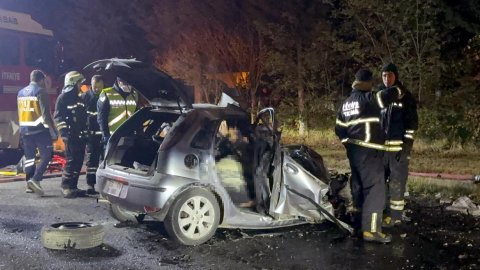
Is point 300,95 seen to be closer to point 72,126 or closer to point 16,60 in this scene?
point 16,60

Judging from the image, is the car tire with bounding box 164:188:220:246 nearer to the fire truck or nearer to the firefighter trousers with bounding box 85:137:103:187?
the firefighter trousers with bounding box 85:137:103:187

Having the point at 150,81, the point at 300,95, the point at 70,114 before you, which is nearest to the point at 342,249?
the point at 150,81

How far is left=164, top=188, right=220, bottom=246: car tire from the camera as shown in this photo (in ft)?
18.8

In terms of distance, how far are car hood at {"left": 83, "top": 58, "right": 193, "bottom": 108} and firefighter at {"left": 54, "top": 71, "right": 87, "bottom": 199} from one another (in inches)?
86.2


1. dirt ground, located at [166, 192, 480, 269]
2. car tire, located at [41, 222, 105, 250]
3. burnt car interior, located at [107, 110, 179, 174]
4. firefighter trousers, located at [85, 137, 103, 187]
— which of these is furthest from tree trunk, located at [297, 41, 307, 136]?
car tire, located at [41, 222, 105, 250]

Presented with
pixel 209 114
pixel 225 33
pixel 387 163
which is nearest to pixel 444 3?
pixel 225 33

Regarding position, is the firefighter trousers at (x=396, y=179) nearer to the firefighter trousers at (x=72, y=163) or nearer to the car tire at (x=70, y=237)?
the car tire at (x=70, y=237)

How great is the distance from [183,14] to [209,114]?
1684cm

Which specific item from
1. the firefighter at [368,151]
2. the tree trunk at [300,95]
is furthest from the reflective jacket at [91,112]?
the tree trunk at [300,95]

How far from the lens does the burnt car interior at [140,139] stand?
21.6ft

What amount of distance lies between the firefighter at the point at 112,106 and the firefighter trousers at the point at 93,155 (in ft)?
1.03

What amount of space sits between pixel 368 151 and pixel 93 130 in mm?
4698

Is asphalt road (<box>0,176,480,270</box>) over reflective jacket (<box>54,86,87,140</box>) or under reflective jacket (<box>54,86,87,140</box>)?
under

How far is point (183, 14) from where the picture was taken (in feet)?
72.5
